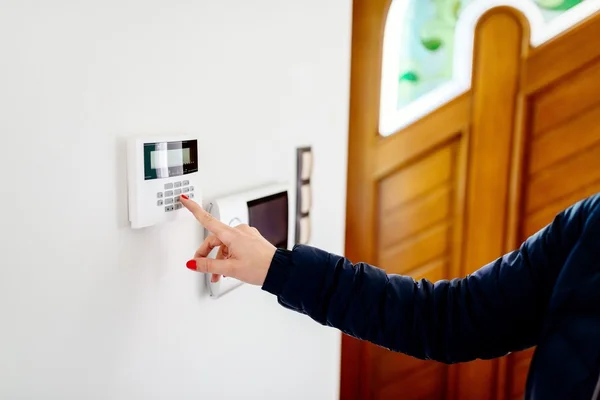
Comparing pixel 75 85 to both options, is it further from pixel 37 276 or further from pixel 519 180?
pixel 519 180

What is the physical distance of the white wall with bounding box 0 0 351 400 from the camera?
57 centimetres

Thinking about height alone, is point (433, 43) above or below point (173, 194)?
above

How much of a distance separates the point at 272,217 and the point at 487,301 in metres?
0.41

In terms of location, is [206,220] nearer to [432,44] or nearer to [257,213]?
[257,213]

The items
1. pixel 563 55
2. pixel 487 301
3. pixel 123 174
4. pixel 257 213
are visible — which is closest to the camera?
pixel 123 174

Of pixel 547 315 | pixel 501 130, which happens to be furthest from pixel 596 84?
pixel 547 315

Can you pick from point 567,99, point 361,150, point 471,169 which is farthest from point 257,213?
point 567,99

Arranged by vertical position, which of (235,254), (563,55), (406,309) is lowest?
(406,309)

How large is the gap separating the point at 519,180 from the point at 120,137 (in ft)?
3.62

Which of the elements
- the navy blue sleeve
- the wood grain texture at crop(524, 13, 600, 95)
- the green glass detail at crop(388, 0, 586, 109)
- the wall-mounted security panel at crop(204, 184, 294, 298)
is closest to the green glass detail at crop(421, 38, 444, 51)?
the green glass detail at crop(388, 0, 586, 109)

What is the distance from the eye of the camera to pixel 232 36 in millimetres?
912

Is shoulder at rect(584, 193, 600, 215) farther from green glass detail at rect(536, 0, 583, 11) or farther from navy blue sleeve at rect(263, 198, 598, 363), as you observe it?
green glass detail at rect(536, 0, 583, 11)

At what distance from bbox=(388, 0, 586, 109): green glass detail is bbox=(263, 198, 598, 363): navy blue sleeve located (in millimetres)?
769

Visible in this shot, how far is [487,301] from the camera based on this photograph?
84 centimetres
